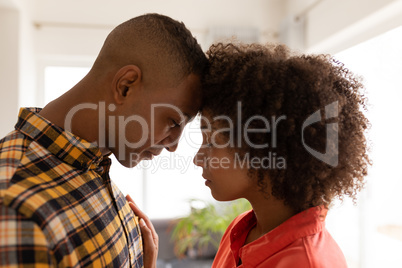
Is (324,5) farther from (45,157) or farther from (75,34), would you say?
(45,157)

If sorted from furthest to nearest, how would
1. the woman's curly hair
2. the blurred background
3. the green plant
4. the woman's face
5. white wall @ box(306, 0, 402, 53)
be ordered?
the green plant < the blurred background < white wall @ box(306, 0, 402, 53) < the woman's face < the woman's curly hair

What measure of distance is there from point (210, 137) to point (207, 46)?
2706mm

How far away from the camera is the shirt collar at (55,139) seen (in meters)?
0.85

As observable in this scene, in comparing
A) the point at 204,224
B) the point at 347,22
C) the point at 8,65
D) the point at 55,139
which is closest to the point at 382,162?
the point at 347,22

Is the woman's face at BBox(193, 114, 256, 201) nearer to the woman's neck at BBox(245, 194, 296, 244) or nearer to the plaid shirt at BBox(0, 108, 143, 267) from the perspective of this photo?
the woman's neck at BBox(245, 194, 296, 244)

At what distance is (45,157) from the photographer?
827mm

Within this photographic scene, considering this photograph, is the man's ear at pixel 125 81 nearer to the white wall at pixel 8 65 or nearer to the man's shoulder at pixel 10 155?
the man's shoulder at pixel 10 155

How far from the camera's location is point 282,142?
3.11 ft

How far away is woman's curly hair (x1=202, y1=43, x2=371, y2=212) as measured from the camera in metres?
0.92

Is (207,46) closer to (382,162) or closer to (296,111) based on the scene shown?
(382,162)

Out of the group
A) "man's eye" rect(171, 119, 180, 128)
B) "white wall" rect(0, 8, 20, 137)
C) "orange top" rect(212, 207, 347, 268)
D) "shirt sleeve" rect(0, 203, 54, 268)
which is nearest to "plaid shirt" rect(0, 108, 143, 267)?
"shirt sleeve" rect(0, 203, 54, 268)

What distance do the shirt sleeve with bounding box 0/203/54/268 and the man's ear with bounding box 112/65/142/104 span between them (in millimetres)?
397

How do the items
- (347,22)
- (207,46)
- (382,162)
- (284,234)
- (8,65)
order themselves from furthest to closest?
(207,46)
(8,65)
(347,22)
(382,162)
(284,234)

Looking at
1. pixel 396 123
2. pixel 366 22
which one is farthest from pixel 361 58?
pixel 396 123
